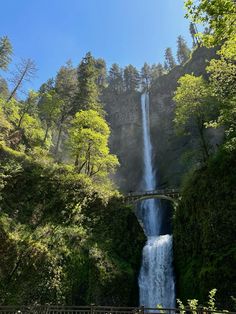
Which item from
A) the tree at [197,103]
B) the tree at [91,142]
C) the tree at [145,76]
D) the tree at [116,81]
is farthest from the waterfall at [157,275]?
the tree at [145,76]

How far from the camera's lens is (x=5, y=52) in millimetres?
47406

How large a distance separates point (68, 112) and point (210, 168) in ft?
70.8

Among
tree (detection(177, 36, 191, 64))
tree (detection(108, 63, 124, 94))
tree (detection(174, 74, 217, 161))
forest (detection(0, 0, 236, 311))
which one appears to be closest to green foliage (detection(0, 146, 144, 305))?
forest (detection(0, 0, 236, 311))

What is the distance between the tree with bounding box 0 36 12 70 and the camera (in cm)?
4681

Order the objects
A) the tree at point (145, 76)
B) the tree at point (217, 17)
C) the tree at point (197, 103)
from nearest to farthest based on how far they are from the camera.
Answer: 1. the tree at point (217, 17)
2. the tree at point (197, 103)
3. the tree at point (145, 76)

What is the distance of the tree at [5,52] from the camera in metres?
46.8

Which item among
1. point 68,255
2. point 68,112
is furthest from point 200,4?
point 68,112

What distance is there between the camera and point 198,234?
22.7m

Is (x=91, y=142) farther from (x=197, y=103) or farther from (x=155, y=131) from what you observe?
(x=155, y=131)

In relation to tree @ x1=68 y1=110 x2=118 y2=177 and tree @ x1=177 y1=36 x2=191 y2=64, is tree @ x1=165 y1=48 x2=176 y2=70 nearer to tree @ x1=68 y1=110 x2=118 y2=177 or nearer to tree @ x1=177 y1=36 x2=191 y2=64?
tree @ x1=177 y1=36 x2=191 y2=64

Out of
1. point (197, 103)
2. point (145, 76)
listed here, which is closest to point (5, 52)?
point (197, 103)

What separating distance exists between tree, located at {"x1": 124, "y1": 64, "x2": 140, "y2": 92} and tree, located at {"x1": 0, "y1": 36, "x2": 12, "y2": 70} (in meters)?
35.3

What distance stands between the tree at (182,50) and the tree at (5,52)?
5075 centimetres

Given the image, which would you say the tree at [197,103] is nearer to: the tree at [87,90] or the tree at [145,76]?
the tree at [87,90]
